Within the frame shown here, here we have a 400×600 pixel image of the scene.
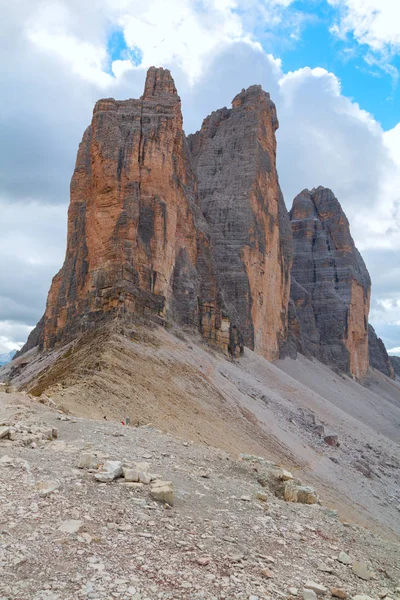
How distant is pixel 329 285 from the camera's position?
85.6 meters

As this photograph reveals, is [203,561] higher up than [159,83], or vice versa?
[159,83]

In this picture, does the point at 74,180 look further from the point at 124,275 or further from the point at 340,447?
the point at 340,447

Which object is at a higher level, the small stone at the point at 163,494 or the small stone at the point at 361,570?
the small stone at the point at 163,494

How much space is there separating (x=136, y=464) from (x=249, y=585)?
3877mm

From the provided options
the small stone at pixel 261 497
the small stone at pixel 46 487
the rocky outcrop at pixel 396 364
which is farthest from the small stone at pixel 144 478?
the rocky outcrop at pixel 396 364

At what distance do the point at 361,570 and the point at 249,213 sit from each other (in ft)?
165

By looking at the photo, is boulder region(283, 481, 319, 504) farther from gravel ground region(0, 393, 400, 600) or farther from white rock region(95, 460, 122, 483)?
white rock region(95, 460, 122, 483)

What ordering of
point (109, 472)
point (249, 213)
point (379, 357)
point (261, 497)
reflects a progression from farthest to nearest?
point (379, 357), point (249, 213), point (261, 497), point (109, 472)

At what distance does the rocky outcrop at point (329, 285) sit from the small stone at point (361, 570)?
6682cm

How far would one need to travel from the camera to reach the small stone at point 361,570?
678 centimetres

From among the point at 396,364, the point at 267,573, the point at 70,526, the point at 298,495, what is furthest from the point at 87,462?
the point at 396,364

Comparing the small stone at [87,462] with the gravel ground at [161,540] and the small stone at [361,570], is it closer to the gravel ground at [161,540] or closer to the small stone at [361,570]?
the gravel ground at [161,540]

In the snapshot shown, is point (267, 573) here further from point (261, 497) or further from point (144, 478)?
point (261, 497)

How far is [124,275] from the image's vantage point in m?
29.4
